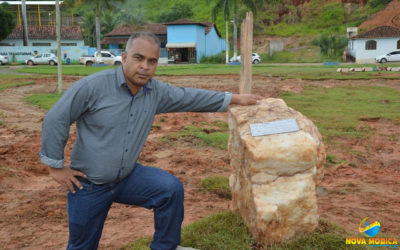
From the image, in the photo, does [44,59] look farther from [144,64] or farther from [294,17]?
[294,17]

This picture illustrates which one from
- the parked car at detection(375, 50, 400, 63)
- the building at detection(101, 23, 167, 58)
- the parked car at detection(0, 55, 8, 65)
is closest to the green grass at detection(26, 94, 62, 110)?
the parked car at detection(0, 55, 8, 65)

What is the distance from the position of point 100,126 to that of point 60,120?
289 millimetres

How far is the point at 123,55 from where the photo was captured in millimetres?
2988

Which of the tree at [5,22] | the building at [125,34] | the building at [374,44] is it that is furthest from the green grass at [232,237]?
the building at [125,34]

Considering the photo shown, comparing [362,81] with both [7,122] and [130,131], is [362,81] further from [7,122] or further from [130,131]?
[130,131]

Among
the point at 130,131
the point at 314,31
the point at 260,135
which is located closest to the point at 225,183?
the point at 260,135

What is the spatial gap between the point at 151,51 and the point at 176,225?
1.38 m

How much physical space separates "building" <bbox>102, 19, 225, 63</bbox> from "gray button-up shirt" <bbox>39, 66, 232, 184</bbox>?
38477 mm

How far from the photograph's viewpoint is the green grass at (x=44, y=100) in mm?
11781

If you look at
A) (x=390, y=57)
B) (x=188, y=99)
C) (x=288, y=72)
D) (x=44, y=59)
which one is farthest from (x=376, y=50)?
(x=188, y=99)

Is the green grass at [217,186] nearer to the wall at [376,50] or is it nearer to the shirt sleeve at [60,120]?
the shirt sleeve at [60,120]

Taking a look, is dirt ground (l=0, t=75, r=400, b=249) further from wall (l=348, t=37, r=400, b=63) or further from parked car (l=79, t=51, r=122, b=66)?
wall (l=348, t=37, r=400, b=63)

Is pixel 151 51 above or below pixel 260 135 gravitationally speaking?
above

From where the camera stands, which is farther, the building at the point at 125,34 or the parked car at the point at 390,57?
the building at the point at 125,34
